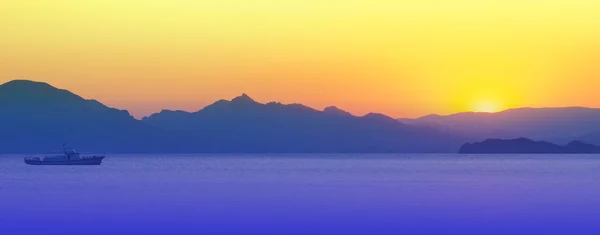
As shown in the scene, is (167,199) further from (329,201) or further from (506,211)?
(506,211)

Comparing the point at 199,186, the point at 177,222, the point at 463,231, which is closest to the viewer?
the point at 463,231

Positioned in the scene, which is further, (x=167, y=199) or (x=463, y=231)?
(x=167, y=199)

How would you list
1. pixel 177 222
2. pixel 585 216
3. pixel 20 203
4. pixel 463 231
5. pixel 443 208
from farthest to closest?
pixel 20 203
pixel 443 208
pixel 585 216
pixel 177 222
pixel 463 231

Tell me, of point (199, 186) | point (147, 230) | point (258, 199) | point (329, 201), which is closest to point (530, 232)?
point (147, 230)

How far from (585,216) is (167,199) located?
31.1 meters

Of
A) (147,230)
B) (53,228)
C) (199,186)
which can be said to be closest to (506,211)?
(147,230)

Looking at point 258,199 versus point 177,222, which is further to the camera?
point 258,199

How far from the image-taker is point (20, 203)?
244 ft

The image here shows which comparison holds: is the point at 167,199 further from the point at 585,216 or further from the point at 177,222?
the point at 585,216

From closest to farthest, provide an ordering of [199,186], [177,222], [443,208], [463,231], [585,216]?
1. [463,231]
2. [177,222]
3. [585,216]
4. [443,208]
5. [199,186]

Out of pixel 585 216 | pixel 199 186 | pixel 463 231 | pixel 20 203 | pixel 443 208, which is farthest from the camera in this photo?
pixel 199 186

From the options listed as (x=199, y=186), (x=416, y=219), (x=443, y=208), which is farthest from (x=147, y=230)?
(x=199, y=186)

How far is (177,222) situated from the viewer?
57719mm

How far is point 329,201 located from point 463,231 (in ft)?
76.3
